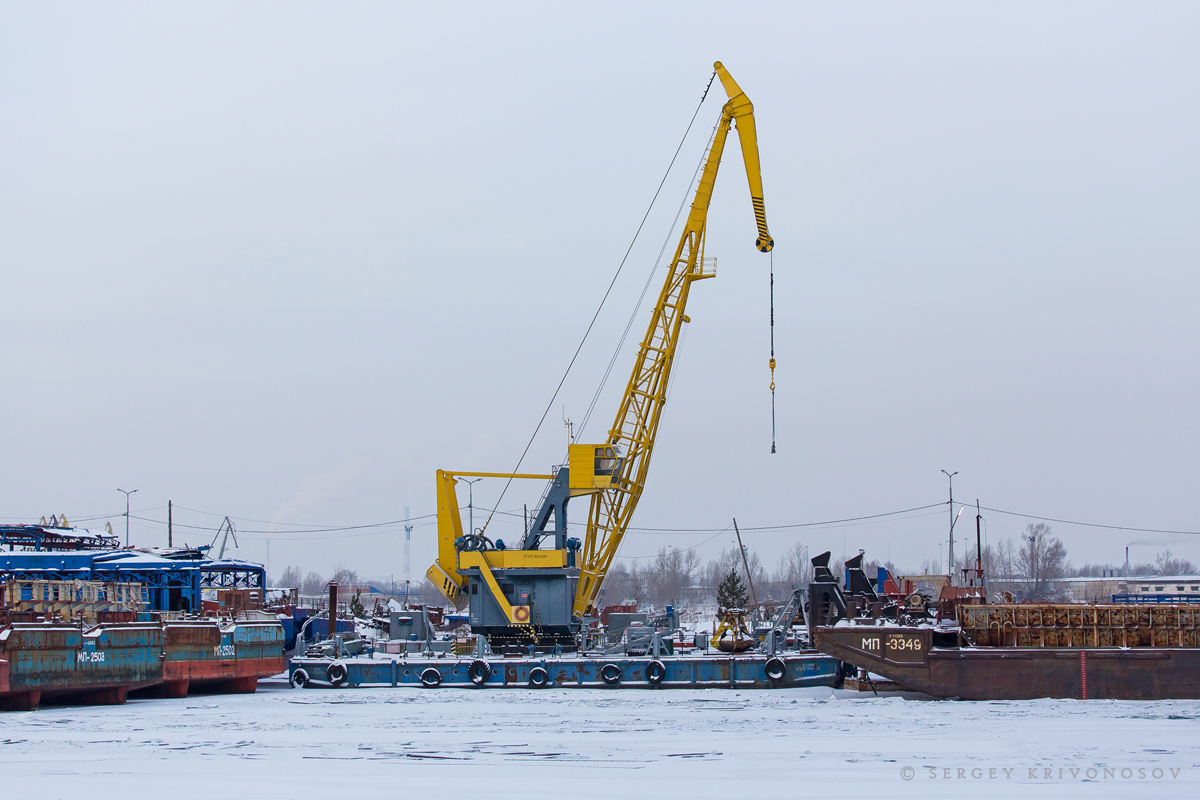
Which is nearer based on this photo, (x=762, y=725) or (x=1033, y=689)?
(x=762, y=725)

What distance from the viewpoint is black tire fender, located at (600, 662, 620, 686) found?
31609 millimetres

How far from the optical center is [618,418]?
3884 centimetres

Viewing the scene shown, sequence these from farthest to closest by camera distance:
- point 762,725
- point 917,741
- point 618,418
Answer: point 618,418 < point 762,725 < point 917,741

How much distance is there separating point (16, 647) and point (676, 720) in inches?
631

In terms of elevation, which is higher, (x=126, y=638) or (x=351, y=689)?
(x=126, y=638)

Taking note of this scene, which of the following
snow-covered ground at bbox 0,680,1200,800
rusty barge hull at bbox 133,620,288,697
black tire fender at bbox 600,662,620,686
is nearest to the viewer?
snow-covered ground at bbox 0,680,1200,800

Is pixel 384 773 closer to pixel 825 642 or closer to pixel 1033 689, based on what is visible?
pixel 825 642

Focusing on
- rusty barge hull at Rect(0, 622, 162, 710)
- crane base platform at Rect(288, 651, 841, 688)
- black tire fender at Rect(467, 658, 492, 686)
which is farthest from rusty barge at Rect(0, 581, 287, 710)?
black tire fender at Rect(467, 658, 492, 686)

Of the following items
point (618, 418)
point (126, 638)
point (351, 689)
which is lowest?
point (351, 689)

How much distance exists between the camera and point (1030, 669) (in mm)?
26859

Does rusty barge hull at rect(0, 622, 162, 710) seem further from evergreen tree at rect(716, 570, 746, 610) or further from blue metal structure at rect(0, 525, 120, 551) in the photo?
evergreen tree at rect(716, 570, 746, 610)

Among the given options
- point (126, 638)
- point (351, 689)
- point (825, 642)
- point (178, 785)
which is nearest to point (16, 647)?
point (126, 638)

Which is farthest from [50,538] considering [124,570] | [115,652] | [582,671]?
[582,671]

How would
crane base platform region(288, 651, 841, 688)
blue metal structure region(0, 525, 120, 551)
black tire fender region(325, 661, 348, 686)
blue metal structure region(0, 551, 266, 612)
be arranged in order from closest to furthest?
crane base platform region(288, 651, 841, 688), black tire fender region(325, 661, 348, 686), blue metal structure region(0, 551, 266, 612), blue metal structure region(0, 525, 120, 551)
